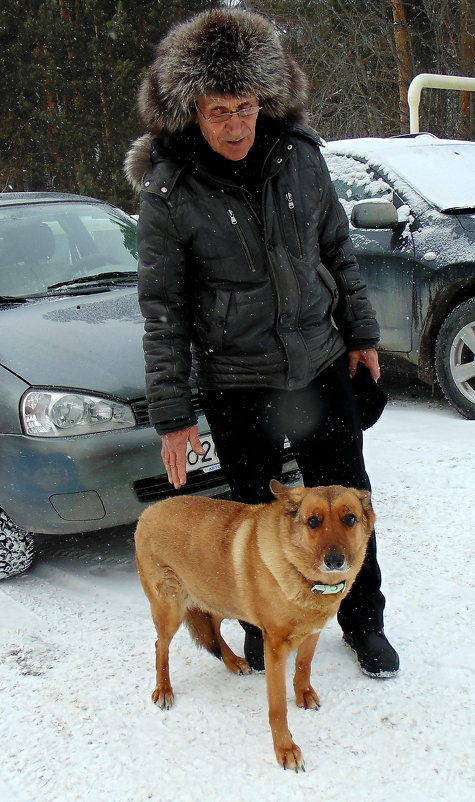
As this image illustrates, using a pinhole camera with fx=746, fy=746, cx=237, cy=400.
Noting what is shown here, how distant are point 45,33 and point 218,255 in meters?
18.7

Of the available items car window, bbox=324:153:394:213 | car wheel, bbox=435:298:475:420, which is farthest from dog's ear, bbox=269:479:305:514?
car window, bbox=324:153:394:213

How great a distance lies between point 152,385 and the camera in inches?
92.9

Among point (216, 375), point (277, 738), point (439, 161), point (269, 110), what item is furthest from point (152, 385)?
point (439, 161)

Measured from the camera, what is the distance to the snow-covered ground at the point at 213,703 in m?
2.15

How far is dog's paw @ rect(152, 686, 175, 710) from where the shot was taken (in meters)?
2.52

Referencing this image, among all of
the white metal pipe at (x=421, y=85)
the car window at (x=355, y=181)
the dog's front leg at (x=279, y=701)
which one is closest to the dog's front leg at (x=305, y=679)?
the dog's front leg at (x=279, y=701)

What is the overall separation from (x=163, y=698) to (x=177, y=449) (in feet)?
2.83

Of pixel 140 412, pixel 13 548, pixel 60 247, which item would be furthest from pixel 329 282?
pixel 60 247

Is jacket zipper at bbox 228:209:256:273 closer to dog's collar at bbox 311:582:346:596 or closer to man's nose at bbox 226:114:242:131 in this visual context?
man's nose at bbox 226:114:242:131

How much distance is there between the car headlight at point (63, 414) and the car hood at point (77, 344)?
2.0 inches

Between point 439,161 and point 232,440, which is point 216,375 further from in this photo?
point 439,161

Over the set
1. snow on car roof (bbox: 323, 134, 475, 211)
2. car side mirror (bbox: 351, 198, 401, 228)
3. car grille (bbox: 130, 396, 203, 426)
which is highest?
snow on car roof (bbox: 323, 134, 475, 211)

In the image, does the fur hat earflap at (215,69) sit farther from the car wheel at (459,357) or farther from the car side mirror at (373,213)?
the car wheel at (459,357)

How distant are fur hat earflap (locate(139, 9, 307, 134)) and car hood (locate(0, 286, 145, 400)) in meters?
1.19
